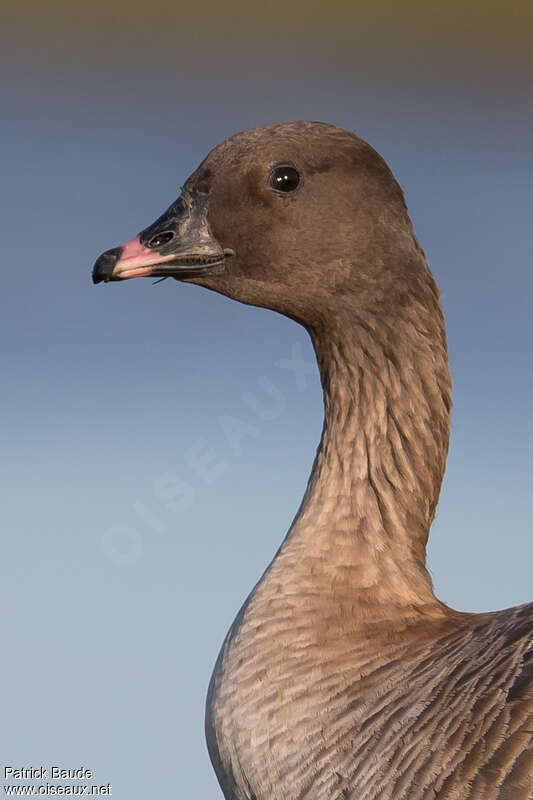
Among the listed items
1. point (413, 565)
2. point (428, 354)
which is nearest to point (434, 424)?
point (428, 354)

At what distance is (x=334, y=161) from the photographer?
3.39 meters

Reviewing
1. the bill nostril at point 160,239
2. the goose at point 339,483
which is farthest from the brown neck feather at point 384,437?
the bill nostril at point 160,239

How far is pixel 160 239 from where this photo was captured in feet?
11.1

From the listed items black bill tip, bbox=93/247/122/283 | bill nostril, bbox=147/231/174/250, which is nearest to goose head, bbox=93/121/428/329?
bill nostril, bbox=147/231/174/250

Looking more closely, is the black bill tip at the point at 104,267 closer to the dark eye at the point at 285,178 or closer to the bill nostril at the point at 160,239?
the bill nostril at the point at 160,239

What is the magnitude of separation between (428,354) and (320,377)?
0.36 m

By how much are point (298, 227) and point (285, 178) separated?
15 cm

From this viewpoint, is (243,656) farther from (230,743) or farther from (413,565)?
(413,565)

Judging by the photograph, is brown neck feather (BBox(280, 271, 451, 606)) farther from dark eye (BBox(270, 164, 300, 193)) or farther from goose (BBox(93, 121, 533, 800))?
dark eye (BBox(270, 164, 300, 193))

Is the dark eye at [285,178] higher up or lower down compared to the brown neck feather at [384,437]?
higher up

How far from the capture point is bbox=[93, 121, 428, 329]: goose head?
3.37m

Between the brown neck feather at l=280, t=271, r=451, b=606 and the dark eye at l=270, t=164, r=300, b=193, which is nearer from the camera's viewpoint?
the brown neck feather at l=280, t=271, r=451, b=606

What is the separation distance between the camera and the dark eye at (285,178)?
134 inches

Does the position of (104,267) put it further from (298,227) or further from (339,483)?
(339,483)
